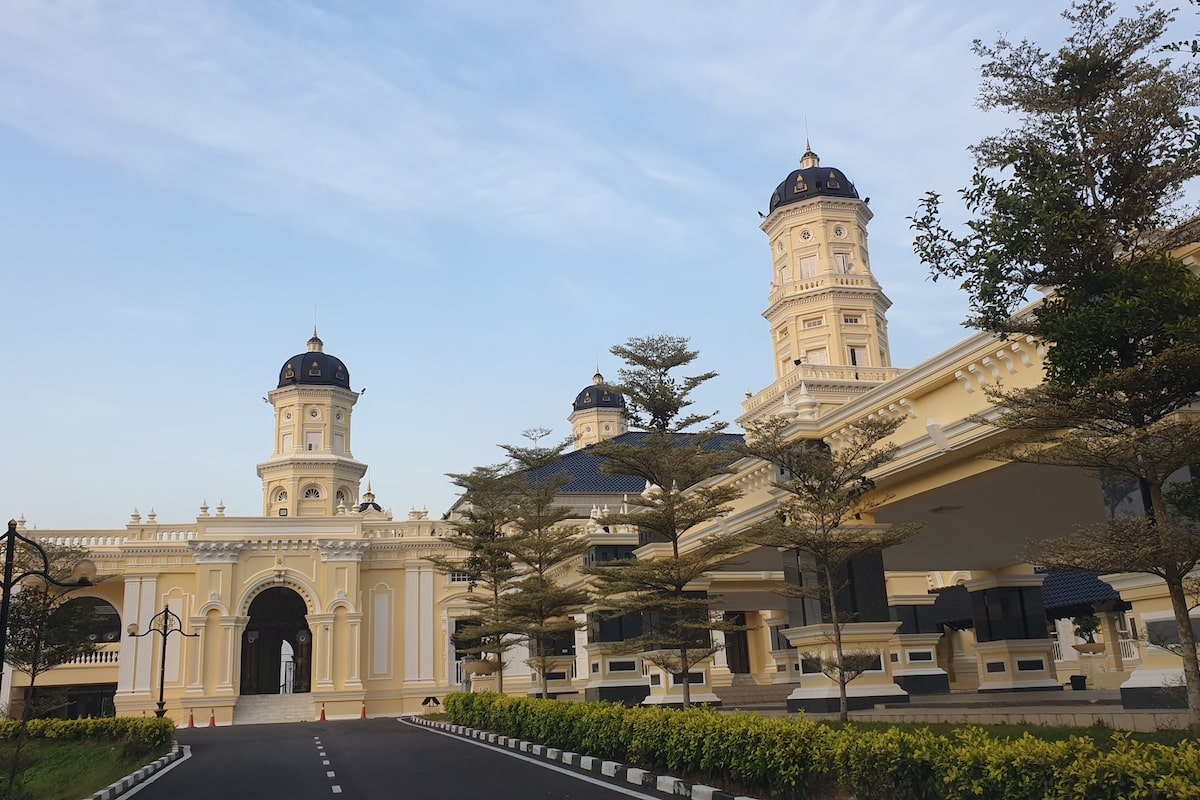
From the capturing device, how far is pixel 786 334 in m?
37.6

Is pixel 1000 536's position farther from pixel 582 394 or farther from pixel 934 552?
pixel 582 394

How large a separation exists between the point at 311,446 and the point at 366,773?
33.8m

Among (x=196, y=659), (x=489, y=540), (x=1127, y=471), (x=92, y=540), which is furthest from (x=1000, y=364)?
(x=92, y=540)

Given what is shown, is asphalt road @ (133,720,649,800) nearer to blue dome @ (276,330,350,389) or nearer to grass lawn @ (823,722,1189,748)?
grass lawn @ (823,722,1189,748)

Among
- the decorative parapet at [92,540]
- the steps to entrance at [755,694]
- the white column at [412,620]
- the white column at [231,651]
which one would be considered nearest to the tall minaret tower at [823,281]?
the steps to entrance at [755,694]

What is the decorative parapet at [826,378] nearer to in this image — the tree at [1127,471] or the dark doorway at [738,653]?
Answer: the dark doorway at [738,653]

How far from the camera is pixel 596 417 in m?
57.1

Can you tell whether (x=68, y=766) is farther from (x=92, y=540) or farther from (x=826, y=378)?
(x=826, y=378)

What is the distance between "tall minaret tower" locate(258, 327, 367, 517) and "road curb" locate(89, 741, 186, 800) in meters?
24.9

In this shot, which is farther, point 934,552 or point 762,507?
point 934,552

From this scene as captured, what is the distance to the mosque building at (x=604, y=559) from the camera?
1800 centimetres

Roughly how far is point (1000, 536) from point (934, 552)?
6.79 feet

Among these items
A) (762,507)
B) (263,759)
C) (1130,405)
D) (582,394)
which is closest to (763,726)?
(1130,405)

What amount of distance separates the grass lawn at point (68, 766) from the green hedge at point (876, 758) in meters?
7.95
